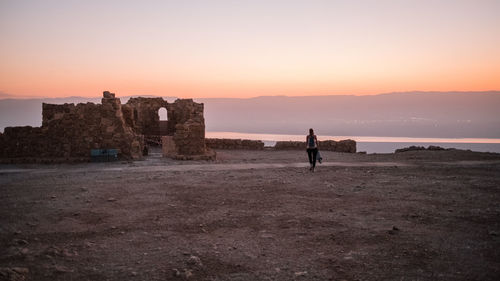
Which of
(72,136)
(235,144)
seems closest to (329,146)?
(235,144)

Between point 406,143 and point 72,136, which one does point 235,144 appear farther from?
point 406,143

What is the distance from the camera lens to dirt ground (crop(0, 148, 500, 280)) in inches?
195

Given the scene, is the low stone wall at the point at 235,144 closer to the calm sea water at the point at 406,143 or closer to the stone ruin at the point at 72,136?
the calm sea water at the point at 406,143

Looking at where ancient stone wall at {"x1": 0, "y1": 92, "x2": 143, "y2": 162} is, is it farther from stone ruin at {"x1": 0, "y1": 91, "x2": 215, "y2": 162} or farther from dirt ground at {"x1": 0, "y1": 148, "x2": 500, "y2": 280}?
dirt ground at {"x1": 0, "y1": 148, "x2": 500, "y2": 280}

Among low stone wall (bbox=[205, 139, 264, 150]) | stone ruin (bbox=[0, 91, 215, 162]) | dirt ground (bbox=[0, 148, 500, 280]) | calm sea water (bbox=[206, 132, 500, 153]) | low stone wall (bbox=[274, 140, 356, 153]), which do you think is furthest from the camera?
calm sea water (bbox=[206, 132, 500, 153])

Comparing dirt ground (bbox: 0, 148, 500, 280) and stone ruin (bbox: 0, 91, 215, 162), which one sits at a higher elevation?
stone ruin (bbox: 0, 91, 215, 162)

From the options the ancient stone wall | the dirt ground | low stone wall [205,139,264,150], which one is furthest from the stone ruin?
low stone wall [205,139,264,150]

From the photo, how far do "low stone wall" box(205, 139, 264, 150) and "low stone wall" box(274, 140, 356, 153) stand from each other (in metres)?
1.24

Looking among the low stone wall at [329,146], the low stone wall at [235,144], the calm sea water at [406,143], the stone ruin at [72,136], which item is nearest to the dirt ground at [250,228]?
the stone ruin at [72,136]

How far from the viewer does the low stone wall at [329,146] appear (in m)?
25.1

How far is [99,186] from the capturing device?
10312 mm

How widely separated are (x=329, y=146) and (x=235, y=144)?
6.11m

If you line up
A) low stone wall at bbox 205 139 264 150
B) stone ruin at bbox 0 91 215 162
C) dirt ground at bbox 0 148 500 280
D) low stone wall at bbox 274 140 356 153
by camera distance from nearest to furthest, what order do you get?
1. dirt ground at bbox 0 148 500 280
2. stone ruin at bbox 0 91 215 162
3. low stone wall at bbox 274 140 356 153
4. low stone wall at bbox 205 139 264 150

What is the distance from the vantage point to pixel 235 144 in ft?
86.5
